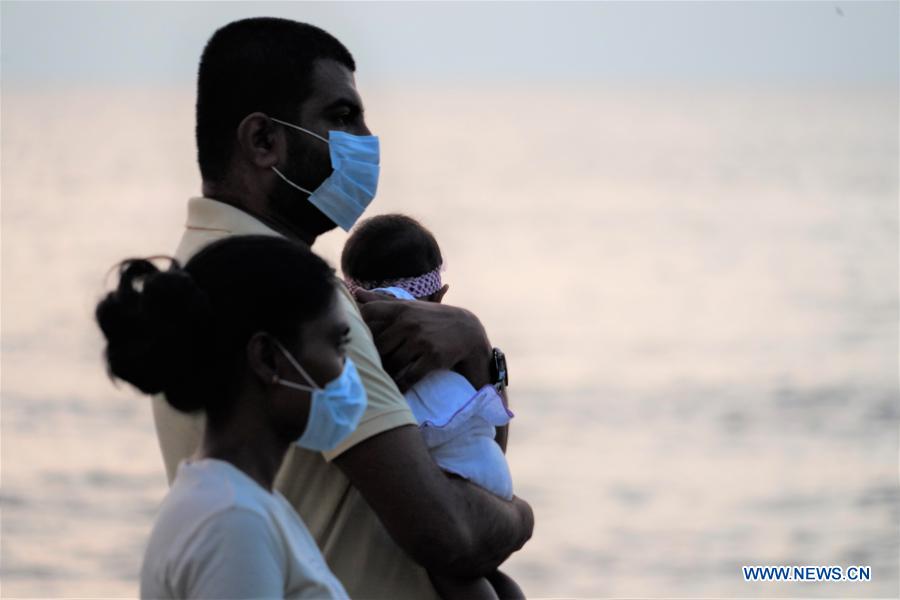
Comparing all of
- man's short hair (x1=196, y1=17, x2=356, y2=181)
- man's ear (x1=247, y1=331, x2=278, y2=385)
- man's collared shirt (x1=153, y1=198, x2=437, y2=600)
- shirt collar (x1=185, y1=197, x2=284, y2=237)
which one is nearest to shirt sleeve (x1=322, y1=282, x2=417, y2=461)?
man's collared shirt (x1=153, y1=198, x2=437, y2=600)

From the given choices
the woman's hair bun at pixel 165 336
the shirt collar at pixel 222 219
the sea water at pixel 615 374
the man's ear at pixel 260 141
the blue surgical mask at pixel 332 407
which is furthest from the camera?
the sea water at pixel 615 374

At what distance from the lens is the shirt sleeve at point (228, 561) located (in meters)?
2.42

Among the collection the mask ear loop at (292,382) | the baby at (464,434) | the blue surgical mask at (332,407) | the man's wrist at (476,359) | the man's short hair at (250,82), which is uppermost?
the man's short hair at (250,82)

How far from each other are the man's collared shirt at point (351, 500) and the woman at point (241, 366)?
38cm

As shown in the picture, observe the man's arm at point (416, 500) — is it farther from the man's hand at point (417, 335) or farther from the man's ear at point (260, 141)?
the man's ear at point (260, 141)

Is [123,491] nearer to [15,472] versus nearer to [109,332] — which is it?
[15,472]

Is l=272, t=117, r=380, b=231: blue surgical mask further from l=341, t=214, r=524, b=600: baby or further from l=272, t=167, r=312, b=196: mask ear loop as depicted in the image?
l=341, t=214, r=524, b=600: baby

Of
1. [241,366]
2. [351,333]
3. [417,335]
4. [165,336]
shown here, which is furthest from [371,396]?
[165,336]

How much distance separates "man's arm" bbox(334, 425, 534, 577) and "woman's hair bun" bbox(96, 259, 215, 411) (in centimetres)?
56

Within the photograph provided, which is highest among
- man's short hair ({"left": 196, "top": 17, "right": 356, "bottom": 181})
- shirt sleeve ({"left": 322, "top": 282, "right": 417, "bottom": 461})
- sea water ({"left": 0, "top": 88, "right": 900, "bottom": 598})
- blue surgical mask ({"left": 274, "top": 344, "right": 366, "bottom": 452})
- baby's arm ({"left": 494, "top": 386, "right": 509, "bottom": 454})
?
man's short hair ({"left": 196, "top": 17, "right": 356, "bottom": 181})

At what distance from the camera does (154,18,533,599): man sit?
3146mm

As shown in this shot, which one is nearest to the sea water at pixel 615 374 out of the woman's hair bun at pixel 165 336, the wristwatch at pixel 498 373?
the woman's hair bun at pixel 165 336

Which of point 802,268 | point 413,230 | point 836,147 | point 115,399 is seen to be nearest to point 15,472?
point 115,399

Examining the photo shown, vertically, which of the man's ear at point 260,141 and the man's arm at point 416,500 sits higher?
the man's ear at point 260,141
